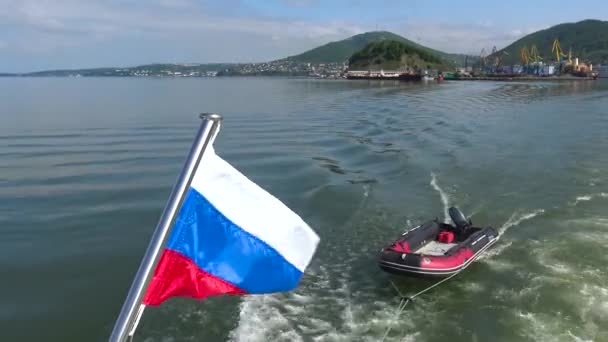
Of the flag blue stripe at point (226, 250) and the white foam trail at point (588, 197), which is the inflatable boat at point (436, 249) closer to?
the white foam trail at point (588, 197)

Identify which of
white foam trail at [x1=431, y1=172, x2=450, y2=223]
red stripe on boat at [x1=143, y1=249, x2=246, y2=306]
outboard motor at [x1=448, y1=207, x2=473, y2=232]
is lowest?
white foam trail at [x1=431, y1=172, x2=450, y2=223]

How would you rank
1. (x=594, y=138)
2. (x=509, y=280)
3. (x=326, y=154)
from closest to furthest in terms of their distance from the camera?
1. (x=509, y=280)
2. (x=326, y=154)
3. (x=594, y=138)

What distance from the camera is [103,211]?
19469 mm

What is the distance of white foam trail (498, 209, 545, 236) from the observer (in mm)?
18348

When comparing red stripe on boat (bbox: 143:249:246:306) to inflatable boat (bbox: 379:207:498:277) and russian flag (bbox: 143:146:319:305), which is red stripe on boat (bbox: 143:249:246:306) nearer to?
russian flag (bbox: 143:146:319:305)

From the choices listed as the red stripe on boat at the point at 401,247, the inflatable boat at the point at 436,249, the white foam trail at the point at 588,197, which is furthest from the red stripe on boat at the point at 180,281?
the white foam trail at the point at 588,197

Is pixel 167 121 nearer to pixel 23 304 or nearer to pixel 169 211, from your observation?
pixel 23 304

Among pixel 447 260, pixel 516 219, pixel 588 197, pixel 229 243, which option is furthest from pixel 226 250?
pixel 588 197

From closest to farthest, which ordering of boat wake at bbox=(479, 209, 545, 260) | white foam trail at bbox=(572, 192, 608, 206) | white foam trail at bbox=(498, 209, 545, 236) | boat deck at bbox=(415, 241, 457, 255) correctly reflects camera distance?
1. boat deck at bbox=(415, 241, 457, 255)
2. boat wake at bbox=(479, 209, 545, 260)
3. white foam trail at bbox=(498, 209, 545, 236)
4. white foam trail at bbox=(572, 192, 608, 206)

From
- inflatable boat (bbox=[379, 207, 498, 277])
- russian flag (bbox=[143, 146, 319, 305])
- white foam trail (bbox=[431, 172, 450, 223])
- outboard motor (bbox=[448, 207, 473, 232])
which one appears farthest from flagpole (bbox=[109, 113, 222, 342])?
white foam trail (bbox=[431, 172, 450, 223])

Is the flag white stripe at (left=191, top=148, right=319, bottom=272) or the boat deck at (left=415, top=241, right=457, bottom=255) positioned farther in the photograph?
the boat deck at (left=415, top=241, right=457, bottom=255)

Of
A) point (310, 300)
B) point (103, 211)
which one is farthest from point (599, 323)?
point (103, 211)

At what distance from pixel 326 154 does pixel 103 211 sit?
1447 cm

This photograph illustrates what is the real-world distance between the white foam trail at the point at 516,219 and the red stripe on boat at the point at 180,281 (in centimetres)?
1548
